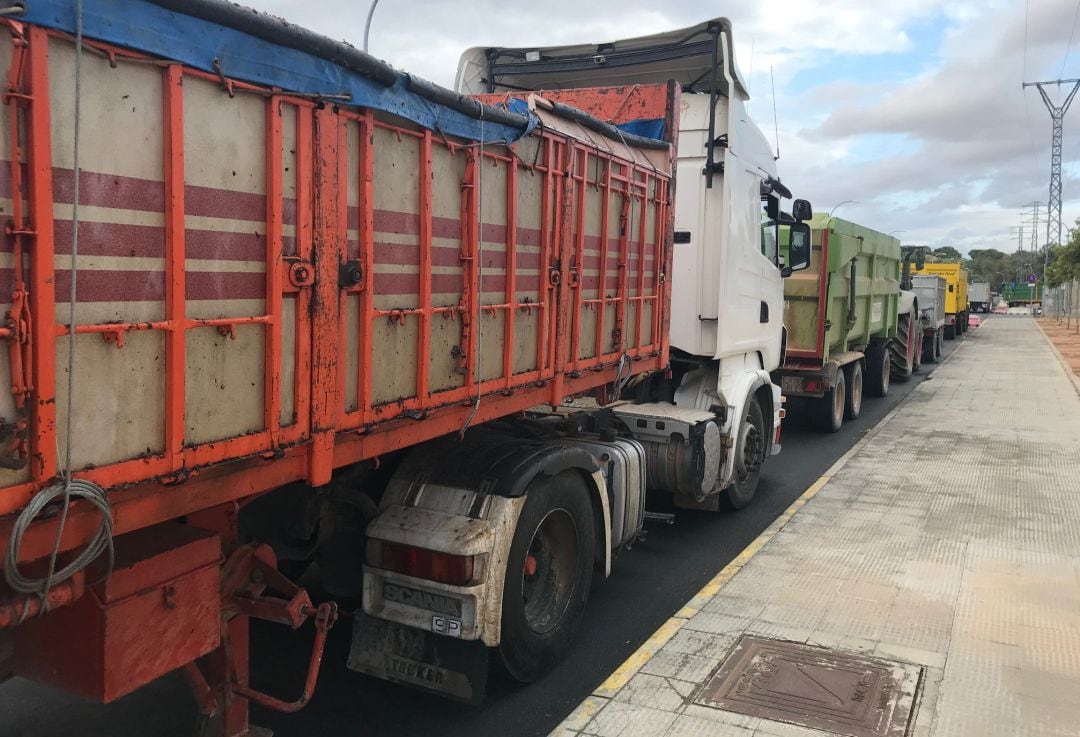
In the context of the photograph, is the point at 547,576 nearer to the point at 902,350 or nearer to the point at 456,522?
the point at 456,522

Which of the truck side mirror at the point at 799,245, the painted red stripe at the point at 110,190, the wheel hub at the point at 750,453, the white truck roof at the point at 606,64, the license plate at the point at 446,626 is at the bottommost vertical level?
the license plate at the point at 446,626

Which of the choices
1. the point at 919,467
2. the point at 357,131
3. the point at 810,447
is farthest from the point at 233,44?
the point at 810,447

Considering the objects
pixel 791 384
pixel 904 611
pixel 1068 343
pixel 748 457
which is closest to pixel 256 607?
pixel 904 611

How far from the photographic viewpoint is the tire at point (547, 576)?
12.5 feet

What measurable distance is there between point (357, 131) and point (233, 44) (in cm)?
56

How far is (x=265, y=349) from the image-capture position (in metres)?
2.55

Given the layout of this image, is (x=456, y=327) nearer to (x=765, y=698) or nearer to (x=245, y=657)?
(x=245, y=657)

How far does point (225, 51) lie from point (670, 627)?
3.66 metres

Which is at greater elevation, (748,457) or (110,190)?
(110,190)

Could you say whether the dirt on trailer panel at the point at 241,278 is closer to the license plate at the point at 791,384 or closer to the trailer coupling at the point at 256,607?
the trailer coupling at the point at 256,607

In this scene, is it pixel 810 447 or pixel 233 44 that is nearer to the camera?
pixel 233 44

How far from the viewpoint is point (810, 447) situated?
10398mm

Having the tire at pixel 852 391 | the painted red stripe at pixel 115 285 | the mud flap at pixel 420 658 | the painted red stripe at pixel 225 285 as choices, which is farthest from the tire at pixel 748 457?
the painted red stripe at pixel 115 285

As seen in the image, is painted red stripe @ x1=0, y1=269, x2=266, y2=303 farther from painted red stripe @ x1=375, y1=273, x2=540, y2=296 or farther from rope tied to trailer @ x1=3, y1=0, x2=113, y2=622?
painted red stripe @ x1=375, y1=273, x2=540, y2=296
